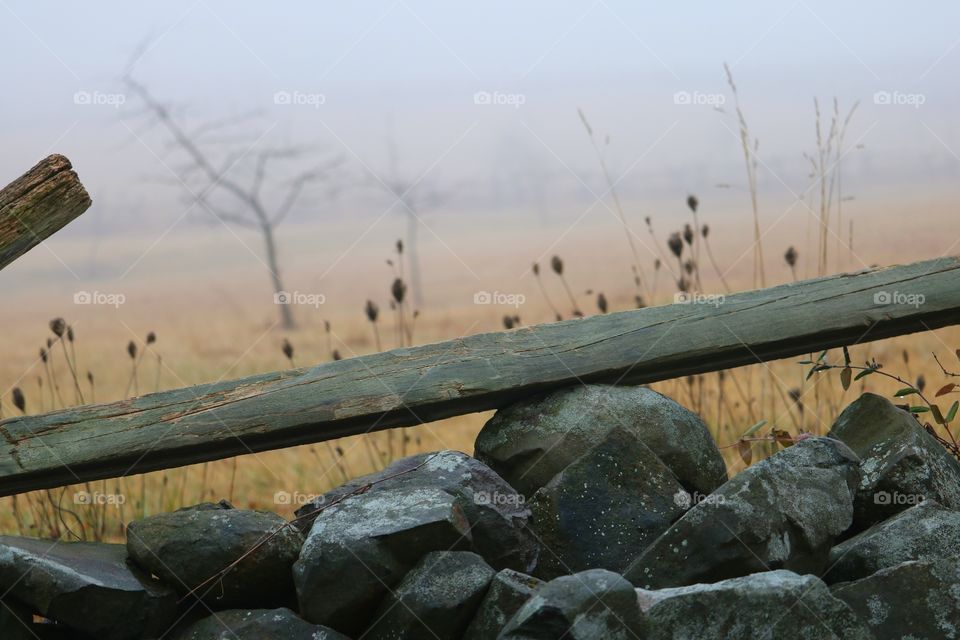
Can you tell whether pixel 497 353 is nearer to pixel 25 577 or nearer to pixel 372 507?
pixel 372 507

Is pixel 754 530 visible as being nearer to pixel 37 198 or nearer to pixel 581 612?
pixel 581 612

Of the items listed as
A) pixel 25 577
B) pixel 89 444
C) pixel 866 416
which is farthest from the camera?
pixel 866 416

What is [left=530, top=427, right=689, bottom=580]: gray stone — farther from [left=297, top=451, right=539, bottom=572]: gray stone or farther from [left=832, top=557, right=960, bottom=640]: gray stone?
[left=832, top=557, right=960, bottom=640]: gray stone

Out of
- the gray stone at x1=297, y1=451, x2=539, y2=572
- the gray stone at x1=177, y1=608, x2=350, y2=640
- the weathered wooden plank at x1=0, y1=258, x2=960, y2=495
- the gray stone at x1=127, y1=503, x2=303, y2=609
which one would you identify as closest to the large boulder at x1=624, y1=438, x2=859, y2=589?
the gray stone at x1=297, y1=451, x2=539, y2=572

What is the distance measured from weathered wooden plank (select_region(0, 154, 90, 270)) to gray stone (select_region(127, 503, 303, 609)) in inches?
38.6

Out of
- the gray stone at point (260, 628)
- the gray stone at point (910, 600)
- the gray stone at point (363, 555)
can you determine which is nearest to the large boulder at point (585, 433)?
the gray stone at point (363, 555)

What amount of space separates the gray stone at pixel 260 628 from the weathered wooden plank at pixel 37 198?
1.32 metres

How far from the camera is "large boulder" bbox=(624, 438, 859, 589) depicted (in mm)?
2916

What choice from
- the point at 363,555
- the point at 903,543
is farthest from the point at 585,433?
the point at 903,543

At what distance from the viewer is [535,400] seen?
3.54 metres

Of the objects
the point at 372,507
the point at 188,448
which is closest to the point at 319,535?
the point at 372,507

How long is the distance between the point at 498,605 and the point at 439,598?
0.17 metres

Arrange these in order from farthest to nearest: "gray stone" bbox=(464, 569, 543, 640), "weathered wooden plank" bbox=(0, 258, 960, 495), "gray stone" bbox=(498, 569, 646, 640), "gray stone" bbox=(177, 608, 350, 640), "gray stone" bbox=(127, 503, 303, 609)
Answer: "weathered wooden plank" bbox=(0, 258, 960, 495) < "gray stone" bbox=(127, 503, 303, 609) < "gray stone" bbox=(177, 608, 350, 640) < "gray stone" bbox=(464, 569, 543, 640) < "gray stone" bbox=(498, 569, 646, 640)

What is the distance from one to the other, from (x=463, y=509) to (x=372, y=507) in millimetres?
284
